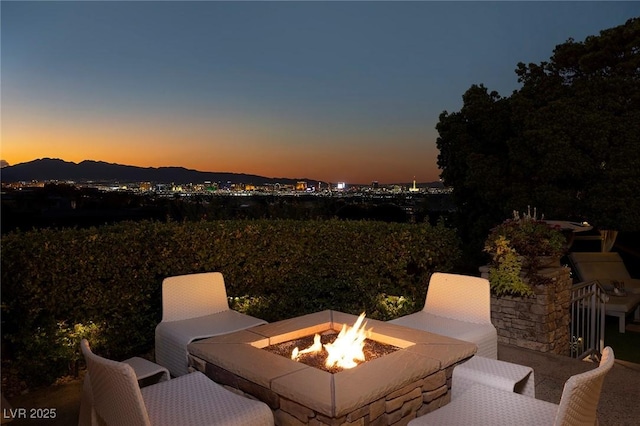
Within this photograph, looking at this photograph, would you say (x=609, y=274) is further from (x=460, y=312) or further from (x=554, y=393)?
(x=460, y=312)

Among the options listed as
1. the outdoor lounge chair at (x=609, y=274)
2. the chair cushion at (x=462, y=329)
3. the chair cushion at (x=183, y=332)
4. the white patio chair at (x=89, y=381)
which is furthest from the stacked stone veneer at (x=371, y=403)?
the outdoor lounge chair at (x=609, y=274)

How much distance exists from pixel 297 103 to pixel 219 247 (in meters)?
7.20

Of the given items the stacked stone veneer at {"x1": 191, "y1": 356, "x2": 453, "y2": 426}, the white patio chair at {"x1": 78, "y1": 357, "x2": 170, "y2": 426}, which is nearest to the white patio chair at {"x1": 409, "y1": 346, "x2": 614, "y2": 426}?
the stacked stone veneer at {"x1": 191, "y1": 356, "x2": 453, "y2": 426}

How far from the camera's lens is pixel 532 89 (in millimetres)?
13344

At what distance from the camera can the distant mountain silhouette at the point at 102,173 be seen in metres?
4.65

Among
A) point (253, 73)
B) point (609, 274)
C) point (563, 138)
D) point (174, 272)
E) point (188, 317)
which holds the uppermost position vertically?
point (253, 73)

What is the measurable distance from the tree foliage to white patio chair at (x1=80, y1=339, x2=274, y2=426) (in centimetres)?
1118

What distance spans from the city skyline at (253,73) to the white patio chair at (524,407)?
400 centimetres

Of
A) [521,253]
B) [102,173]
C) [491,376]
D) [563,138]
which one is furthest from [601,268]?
[102,173]

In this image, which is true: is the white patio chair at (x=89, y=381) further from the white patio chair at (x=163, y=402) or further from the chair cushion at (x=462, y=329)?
the chair cushion at (x=462, y=329)

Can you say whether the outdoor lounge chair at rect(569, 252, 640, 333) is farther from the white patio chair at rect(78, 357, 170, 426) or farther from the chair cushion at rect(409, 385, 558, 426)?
the white patio chair at rect(78, 357, 170, 426)

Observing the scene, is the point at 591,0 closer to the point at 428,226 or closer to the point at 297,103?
the point at 297,103

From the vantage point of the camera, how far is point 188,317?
417 cm

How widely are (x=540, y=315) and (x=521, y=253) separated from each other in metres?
0.69
